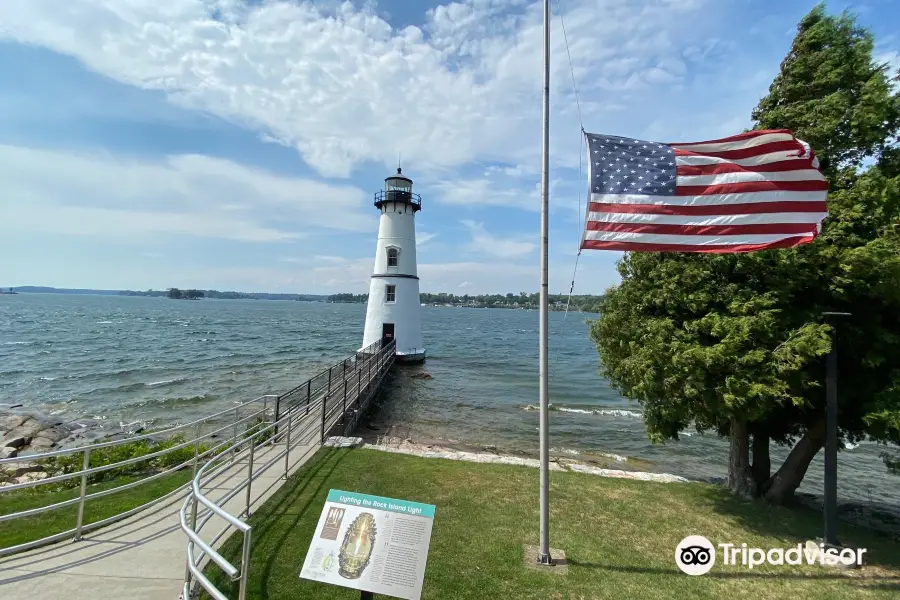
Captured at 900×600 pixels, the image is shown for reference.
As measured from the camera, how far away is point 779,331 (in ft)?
25.0

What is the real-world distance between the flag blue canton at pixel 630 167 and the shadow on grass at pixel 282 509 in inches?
251

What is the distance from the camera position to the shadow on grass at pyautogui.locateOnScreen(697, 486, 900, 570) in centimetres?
755

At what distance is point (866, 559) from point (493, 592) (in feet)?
20.6

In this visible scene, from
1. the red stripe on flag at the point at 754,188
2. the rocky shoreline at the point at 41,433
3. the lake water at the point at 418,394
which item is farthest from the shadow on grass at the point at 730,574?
the rocky shoreline at the point at 41,433

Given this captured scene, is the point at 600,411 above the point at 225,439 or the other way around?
the other way around

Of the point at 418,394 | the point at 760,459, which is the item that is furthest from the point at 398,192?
the point at 760,459

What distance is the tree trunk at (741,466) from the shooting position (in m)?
9.65

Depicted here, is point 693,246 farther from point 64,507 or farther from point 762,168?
point 64,507

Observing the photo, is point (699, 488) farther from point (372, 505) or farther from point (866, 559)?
point (372, 505)

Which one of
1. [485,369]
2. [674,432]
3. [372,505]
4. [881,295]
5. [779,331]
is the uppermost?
[881,295]

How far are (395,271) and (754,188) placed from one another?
87.0 feet

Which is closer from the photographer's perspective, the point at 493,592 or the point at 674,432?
the point at 493,592

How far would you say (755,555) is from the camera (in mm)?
7023

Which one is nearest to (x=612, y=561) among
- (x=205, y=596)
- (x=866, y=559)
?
(x=866, y=559)
